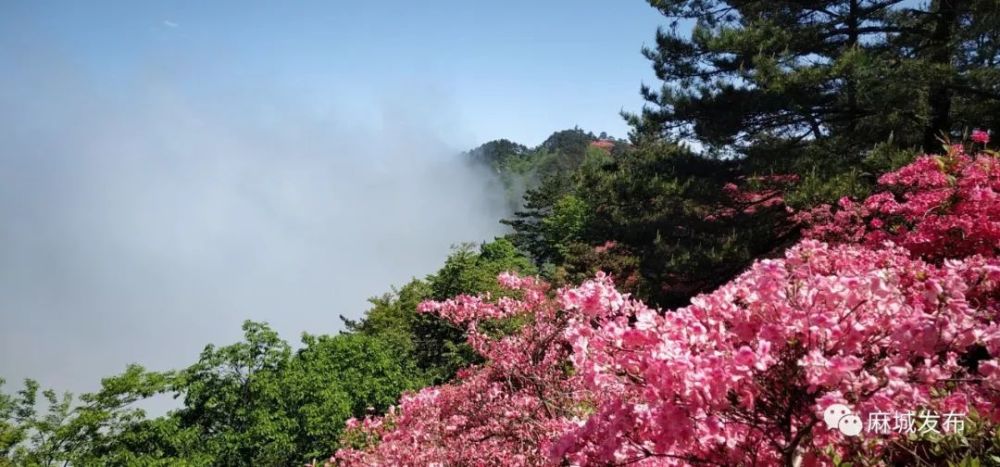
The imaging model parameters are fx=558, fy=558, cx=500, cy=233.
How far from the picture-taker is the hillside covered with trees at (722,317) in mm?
2125

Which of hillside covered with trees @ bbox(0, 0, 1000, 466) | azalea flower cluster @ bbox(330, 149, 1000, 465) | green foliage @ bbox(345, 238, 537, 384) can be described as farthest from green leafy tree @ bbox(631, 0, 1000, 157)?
green foliage @ bbox(345, 238, 537, 384)

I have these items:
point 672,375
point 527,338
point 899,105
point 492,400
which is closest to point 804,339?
point 672,375

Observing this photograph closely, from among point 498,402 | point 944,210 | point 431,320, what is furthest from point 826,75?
point 431,320

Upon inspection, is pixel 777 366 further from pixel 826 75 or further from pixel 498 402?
pixel 826 75

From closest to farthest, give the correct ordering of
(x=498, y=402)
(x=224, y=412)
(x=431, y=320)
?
(x=498, y=402) → (x=224, y=412) → (x=431, y=320)

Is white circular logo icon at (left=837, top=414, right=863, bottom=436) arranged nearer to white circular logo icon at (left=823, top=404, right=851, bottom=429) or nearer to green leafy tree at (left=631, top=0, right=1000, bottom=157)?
white circular logo icon at (left=823, top=404, right=851, bottom=429)

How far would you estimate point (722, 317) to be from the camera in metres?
2.50

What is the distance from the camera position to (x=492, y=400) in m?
5.58

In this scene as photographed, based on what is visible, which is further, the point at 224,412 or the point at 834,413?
the point at 224,412

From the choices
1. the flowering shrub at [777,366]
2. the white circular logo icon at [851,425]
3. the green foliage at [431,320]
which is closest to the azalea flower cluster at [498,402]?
the flowering shrub at [777,366]

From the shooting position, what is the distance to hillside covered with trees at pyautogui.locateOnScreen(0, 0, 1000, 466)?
2.12 m

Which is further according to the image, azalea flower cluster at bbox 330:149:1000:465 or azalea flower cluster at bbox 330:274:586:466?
azalea flower cluster at bbox 330:274:586:466

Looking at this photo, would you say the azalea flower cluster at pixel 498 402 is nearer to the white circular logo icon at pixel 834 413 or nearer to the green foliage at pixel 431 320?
the white circular logo icon at pixel 834 413

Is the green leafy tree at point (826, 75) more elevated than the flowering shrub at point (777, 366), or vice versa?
the green leafy tree at point (826, 75)
